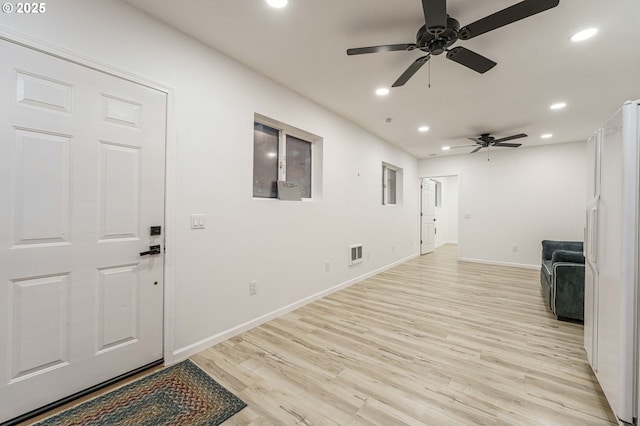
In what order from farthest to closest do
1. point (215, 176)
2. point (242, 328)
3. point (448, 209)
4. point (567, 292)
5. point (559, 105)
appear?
1. point (448, 209)
2. point (559, 105)
3. point (567, 292)
4. point (242, 328)
5. point (215, 176)

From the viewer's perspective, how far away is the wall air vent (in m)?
4.41

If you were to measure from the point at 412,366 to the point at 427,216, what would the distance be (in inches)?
236

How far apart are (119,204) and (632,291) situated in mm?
3138

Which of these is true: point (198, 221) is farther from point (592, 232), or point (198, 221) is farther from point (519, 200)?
point (519, 200)

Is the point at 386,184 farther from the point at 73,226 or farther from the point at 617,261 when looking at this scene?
the point at 73,226

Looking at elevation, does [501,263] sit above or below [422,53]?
below

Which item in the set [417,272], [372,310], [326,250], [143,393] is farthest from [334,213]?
[143,393]

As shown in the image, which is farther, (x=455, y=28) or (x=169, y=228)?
(x=169, y=228)

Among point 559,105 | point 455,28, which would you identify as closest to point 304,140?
point 455,28

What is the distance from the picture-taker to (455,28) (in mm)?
1854

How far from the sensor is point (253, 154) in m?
2.92

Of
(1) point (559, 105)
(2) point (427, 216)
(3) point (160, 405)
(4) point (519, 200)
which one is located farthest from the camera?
(2) point (427, 216)

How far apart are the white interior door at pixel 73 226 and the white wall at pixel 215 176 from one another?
16 cm

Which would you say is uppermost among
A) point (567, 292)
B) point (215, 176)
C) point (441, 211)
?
point (215, 176)
